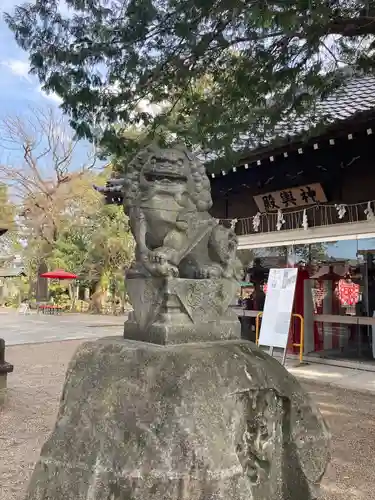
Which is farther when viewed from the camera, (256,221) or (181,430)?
(256,221)

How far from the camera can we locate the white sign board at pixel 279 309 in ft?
24.8

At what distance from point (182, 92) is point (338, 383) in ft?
16.7

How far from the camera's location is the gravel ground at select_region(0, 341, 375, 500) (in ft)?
11.5

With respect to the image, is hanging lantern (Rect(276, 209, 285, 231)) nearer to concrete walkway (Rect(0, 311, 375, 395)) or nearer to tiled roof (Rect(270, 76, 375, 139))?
tiled roof (Rect(270, 76, 375, 139))

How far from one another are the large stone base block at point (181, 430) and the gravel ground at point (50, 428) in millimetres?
1267

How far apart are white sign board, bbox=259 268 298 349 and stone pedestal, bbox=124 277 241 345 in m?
5.03

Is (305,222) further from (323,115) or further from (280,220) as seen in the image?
(323,115)

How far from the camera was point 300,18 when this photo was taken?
3.91m

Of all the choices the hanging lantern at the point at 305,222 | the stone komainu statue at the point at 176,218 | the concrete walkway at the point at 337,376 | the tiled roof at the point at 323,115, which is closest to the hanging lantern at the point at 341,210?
the hanging lantern at the point at 305,222

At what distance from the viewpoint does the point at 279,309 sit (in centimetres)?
777

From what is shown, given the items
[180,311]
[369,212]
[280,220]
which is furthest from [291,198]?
[180,311]

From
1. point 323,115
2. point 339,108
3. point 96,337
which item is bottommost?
point 96,337

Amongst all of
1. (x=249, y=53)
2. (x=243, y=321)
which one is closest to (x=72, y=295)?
(x=243, y=321)

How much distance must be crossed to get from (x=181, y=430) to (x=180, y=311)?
0.65 meters
